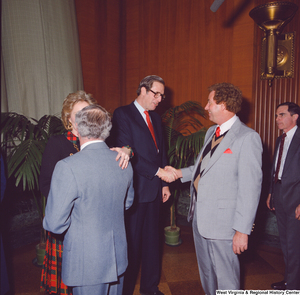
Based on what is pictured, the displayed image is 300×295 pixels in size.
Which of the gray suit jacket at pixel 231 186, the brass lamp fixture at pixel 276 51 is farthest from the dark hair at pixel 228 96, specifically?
the brass lamp fixture at pixel 276 51

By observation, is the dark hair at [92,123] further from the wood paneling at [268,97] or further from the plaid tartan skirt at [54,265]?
the wood paneling at [268,97]

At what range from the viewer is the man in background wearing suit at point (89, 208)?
47.4 inches

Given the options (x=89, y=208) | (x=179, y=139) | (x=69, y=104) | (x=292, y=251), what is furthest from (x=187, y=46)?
(x=89, y=208)

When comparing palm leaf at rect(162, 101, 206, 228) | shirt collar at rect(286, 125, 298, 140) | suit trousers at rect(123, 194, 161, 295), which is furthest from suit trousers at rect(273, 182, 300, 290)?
suit trousers at rect(123, 194, 161, 295)

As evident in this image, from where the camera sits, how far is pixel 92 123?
4.17ft

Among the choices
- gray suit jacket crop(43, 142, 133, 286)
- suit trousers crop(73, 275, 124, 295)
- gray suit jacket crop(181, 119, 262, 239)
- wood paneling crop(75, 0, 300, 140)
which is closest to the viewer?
gray suit jacket crop(43, 142, 133, 286)

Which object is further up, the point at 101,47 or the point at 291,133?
the point at 101,47

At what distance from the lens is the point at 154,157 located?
7.42 ft

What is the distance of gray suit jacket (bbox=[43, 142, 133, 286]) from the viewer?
120 cm

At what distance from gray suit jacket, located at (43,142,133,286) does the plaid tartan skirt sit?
0.46 metres

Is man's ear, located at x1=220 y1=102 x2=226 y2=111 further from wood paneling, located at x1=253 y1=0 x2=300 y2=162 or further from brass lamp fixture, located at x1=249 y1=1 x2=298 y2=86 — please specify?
wood paneling, located at x1=253 y1=0 x2=300 y2=162

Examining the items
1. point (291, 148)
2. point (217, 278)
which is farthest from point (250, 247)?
point (217, 278)

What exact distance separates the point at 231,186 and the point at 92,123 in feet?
3.13

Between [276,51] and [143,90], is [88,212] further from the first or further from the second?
[276,51]
